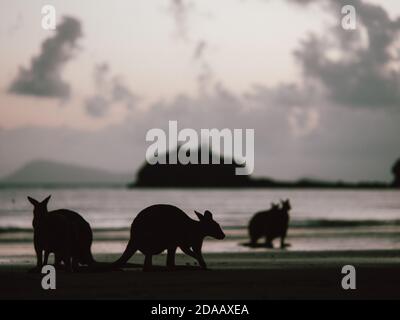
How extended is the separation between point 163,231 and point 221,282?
1.75 m

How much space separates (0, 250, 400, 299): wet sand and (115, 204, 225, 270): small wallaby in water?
1.43 ft

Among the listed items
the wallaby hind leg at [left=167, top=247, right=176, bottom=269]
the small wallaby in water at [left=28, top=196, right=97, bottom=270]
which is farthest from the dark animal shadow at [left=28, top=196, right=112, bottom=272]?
the wallaby hind leg at [left=167, top=247, right=176, bottom=269]

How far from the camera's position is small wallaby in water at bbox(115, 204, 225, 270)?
16.2m

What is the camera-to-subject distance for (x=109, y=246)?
26.8 meters

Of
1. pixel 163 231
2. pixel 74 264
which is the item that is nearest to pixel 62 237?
pixel 74 264

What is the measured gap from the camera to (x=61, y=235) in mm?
16109

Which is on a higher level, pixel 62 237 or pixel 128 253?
pixel 62 237

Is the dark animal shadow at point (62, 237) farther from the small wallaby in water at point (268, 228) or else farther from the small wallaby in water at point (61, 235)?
the small wallaby in water at point (268, 228)

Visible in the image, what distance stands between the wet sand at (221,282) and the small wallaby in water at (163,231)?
1.43ft

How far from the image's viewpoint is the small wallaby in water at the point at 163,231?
1625cm

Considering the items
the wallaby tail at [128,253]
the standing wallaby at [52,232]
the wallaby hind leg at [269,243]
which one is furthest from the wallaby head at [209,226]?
the wallaby hind leg at [269,243]

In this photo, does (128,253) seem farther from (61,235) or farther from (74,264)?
(61,235)

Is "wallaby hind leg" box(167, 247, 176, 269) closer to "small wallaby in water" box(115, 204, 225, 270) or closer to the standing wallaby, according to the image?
"small wallaby in water" box(115, 204, 225, 270)
